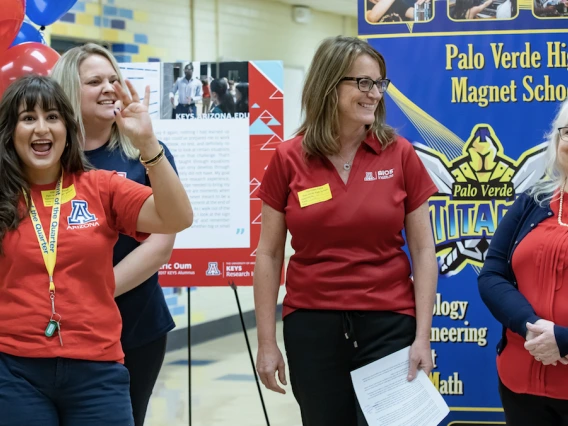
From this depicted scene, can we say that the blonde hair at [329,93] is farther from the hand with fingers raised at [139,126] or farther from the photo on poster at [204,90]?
the photo on poster at [204,90]

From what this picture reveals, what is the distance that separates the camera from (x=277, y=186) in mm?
2375

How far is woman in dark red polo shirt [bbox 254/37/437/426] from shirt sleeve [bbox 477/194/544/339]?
16 centimetres

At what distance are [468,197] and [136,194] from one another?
150 centimetres

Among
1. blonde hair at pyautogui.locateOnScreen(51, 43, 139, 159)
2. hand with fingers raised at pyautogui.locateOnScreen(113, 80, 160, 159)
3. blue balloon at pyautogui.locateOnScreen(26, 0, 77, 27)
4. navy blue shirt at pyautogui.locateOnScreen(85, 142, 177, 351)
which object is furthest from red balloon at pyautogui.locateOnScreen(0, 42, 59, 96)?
hand with fingers raised at pyautogui.locateOnScreen(113, 80, 160, 159)

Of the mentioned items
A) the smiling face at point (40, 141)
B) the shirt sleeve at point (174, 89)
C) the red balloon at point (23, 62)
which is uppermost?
the red balloon at point (23, 62)

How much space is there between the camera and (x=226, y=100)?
12.0 ft

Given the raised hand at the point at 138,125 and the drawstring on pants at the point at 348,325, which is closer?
the raised hand at the point at 138,125

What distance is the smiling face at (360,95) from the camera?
2301mm

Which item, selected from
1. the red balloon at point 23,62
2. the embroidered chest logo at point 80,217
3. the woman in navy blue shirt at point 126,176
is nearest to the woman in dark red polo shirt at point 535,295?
the woman in navy blue shirt at point 126,176

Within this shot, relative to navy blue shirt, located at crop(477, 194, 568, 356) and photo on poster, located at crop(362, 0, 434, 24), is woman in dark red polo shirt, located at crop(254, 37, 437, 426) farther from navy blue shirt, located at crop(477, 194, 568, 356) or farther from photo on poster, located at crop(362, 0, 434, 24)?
photo on poster, located at crop(362, 0, 434, 24)

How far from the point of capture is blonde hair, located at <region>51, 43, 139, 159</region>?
250cm

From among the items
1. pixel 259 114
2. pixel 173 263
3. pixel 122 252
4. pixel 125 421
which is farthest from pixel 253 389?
pixel 125 421

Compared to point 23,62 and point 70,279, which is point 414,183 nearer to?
point 70,279

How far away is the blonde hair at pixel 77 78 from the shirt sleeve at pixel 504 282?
1.10 metres
